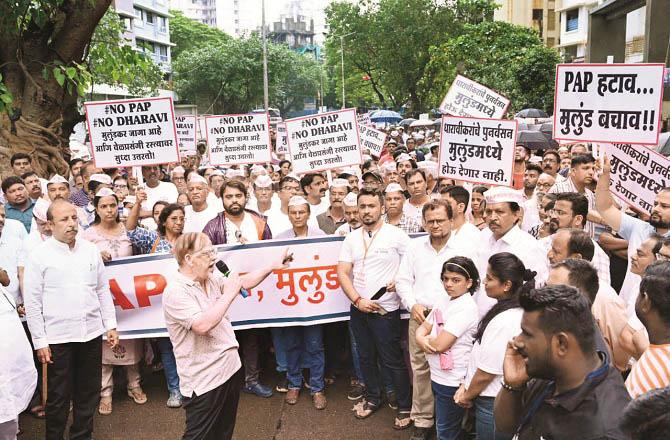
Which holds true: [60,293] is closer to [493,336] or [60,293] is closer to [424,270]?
[424,270]

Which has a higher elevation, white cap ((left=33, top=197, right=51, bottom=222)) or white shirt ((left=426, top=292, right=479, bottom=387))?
white cap ((left=33, top=197, right=51, bottom=222))

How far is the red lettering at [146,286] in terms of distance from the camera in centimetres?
598

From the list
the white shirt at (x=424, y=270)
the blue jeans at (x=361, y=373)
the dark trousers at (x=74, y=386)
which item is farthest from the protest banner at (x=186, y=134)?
the white shirt at (x=424, y=270)

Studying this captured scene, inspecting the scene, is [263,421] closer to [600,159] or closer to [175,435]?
[175,435]

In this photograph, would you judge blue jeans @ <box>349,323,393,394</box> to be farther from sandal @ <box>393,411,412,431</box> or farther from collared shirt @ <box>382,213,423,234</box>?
collared shirt @ <box>382,213,423,234</box>

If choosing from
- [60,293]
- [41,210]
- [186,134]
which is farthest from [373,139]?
[60,293]

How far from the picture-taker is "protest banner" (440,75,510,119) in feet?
29.4

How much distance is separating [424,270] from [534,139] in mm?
12195

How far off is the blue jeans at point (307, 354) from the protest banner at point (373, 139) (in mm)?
6882

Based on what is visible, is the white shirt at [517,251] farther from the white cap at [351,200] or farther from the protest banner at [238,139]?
the protest banner at [238,139]

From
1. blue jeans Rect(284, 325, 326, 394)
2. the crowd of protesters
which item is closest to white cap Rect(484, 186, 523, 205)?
the crowd of protesters

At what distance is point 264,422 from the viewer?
5.64 metres

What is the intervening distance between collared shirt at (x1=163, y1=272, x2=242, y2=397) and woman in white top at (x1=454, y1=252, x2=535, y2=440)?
1.51 metres

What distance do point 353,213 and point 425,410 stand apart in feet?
6.78
